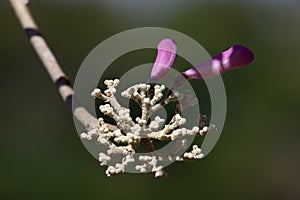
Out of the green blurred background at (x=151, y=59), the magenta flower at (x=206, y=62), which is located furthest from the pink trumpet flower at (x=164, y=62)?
the green blurred background at (x=151, y=59)

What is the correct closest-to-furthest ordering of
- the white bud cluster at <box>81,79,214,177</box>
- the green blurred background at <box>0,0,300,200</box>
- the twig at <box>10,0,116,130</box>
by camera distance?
1. the white bud cluster at <box>81,79,214,177</box>
2. the twig at <box>10,0,116,130</box>
3. the green blurred background at <box>0,0,300,200</box>

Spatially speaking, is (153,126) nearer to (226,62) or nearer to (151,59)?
(226,62)

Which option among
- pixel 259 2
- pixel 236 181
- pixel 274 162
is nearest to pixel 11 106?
pixel 236 181

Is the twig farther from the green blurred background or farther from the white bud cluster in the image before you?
the green blurred background

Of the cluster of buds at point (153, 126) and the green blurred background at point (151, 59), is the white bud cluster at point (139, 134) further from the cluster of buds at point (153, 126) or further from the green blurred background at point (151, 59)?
the green blurred background at point (151, 59)

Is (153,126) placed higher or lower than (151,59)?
lower

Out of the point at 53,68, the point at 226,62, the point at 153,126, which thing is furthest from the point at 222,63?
the point at 53,68

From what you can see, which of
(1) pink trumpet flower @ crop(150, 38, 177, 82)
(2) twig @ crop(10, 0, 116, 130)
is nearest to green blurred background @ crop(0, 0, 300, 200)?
(2) twig @ crop(10, 0, 116, 130)
